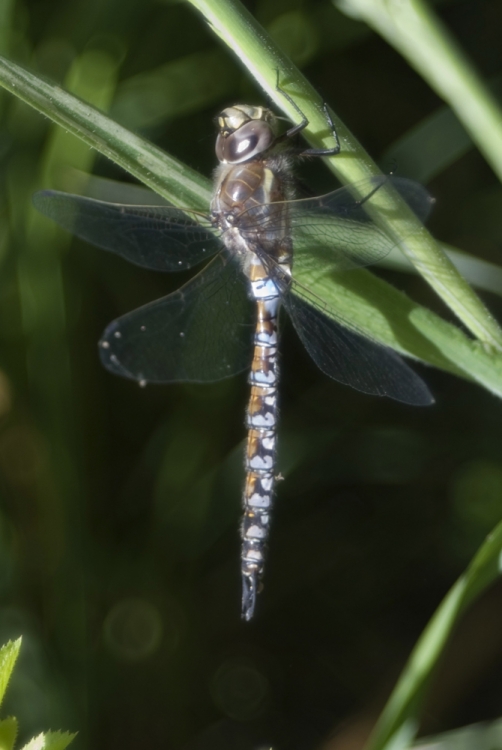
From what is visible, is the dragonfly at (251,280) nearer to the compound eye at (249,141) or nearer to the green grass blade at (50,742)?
the compound eye at (249,141)

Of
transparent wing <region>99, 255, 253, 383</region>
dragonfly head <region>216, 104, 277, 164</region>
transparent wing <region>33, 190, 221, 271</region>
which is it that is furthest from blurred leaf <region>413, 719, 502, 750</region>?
dragonfly head <region>216, 104, 277, 164</region>

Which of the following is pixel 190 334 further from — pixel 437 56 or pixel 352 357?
pixel 437 56

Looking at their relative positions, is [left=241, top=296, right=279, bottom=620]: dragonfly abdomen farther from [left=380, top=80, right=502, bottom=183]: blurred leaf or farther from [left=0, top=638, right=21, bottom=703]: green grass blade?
[left=0, top=638, right=21, bottom=703]: green grass blade

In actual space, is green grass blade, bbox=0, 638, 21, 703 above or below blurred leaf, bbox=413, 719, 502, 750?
above

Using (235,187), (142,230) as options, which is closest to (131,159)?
(235,187)

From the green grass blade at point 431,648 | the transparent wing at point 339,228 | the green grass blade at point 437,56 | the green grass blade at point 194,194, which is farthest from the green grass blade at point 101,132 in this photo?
the green grass blade at point 431,648

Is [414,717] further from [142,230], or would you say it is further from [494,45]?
[494,45]

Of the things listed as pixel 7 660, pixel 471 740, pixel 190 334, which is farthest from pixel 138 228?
pixel 471 740
